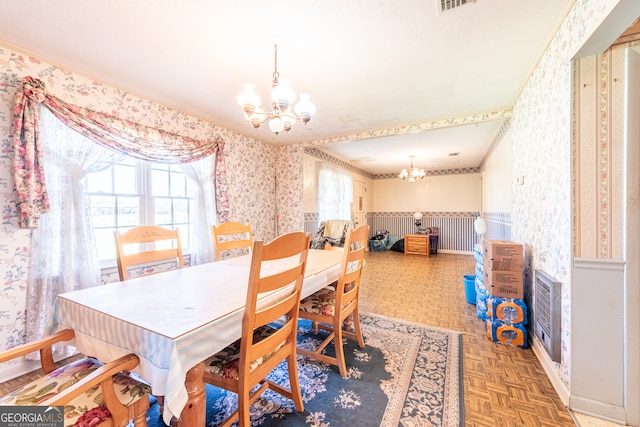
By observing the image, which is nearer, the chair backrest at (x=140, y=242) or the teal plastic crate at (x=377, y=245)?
the chair backrest at (x=140, y=242)

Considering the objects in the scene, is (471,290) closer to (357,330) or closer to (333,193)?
(357,330)

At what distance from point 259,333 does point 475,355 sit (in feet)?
5.86

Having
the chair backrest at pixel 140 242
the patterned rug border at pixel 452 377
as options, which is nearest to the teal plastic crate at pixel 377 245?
the patterned rug border at pixel 452 377

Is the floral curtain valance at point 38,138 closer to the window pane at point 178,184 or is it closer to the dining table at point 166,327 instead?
the window pane at point 178,184

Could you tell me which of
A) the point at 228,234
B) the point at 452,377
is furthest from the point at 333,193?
the point at 452,377

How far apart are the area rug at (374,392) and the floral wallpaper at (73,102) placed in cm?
144

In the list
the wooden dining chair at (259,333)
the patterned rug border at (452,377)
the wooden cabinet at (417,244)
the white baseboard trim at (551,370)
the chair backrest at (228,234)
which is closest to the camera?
the wooden dining chair at (259,333)

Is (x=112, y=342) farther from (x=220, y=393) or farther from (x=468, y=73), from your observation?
(x=468, y=73)

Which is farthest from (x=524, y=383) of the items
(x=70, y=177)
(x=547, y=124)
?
(x=70, y=177)

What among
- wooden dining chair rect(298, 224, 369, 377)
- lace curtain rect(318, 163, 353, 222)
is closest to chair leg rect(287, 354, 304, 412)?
wooden dining chair rect(298, 224, 369, 377)

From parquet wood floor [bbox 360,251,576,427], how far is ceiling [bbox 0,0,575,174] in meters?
2.41

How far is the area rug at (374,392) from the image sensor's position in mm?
1409

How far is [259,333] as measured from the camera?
1.42 meters

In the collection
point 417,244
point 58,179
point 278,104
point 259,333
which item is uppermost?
point 278,104
